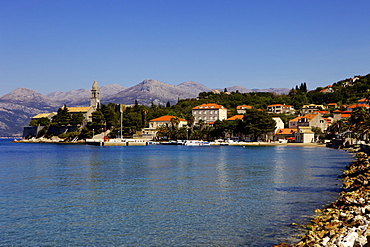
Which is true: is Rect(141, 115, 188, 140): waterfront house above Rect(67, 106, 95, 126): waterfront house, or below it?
below

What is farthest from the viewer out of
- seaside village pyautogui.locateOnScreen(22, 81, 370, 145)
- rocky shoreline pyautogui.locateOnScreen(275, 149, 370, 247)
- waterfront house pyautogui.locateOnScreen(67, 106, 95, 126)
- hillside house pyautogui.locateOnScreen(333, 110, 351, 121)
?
waterfront house pyautogui.locateOnScreen(67, 106, 95, 126)

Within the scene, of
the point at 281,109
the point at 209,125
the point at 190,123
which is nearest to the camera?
the point at 190,123

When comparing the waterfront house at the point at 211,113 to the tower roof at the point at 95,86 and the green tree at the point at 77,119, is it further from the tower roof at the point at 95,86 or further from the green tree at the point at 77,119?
the tower roof at the point at 95,86

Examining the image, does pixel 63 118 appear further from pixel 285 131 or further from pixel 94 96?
pixel 285 131

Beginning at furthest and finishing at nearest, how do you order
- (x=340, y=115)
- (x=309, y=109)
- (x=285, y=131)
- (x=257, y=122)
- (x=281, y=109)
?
1. (x=281, y=109)
2. (x=309, y=109)
3. (x=340, y=115)
4. (x=285, y=131)
5. (x=257, y=122)

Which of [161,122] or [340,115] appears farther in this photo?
[161,122]

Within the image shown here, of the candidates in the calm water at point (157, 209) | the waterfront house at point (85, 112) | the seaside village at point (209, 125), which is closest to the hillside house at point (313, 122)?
the seaside village at point (209, 125)

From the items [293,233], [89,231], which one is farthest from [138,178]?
[293,233]

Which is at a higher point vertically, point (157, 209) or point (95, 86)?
point (95, 86)

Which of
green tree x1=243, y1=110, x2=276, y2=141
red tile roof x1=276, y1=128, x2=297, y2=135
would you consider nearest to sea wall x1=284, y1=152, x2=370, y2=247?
green tree x1=243, y1=110, x2=276, y2=141

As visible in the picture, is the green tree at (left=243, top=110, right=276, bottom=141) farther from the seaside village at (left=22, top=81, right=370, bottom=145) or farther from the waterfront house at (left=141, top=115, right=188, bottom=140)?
the waterfront house at (left=141, top=115, right=188, bottom=140)

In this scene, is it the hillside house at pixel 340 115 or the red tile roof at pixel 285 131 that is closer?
the red tile roof at pixel 285 131

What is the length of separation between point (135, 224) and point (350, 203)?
1123 centimetres

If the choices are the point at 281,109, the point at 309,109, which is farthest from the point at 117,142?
the point at 309,109
